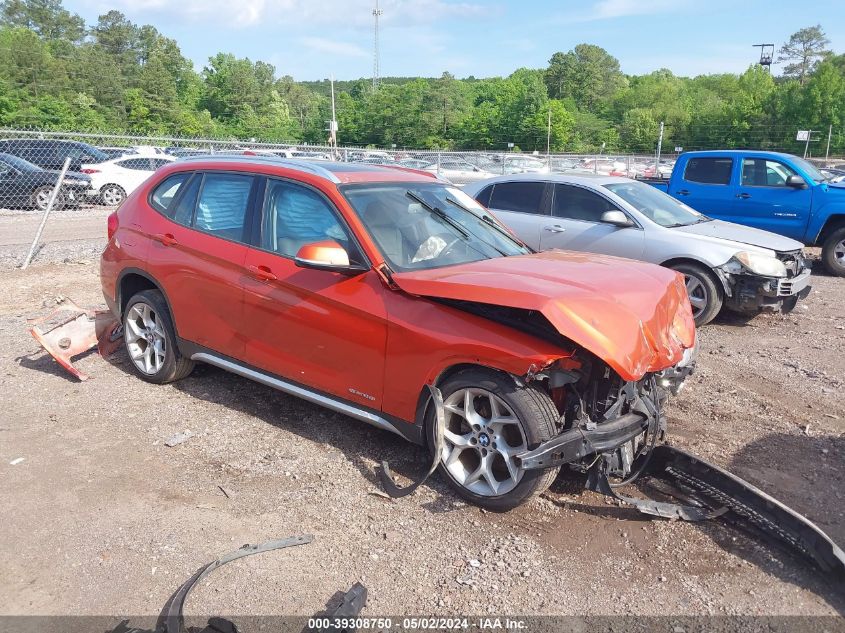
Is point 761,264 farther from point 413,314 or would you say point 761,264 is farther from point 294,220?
point 294,220

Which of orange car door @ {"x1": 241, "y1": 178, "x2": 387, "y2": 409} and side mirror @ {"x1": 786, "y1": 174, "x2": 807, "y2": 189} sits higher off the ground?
side mirror @ {"x1": 786, "y1": 174, "x2": 807, "y2": 189}

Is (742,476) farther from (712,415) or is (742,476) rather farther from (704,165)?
(704,165)

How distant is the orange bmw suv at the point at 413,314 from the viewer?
3.32 m

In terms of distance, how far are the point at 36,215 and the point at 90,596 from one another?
15363 mm

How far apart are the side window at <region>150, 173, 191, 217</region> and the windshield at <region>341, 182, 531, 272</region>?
1.66 metres

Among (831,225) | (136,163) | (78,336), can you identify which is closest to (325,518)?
(78,336)

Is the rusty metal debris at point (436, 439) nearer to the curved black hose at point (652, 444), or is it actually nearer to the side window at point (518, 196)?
the curved black hose at point (652, 444)

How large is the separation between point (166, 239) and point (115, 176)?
1492cm

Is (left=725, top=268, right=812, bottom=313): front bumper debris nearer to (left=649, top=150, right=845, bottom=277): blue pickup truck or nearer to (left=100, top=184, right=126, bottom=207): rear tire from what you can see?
(left=649, top=150, right=845, bottom=277): blue pickup truck

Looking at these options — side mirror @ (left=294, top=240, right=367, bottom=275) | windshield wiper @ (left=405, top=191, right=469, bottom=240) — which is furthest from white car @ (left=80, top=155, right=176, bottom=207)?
side mirror @ (left=294, top=240, right=367, bottom=275)

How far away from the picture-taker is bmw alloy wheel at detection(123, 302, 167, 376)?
5199 millimetres

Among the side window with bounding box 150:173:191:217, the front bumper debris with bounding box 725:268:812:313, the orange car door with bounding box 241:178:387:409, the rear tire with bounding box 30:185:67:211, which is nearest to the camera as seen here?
the orange car door with bounding box 241:178:387:409

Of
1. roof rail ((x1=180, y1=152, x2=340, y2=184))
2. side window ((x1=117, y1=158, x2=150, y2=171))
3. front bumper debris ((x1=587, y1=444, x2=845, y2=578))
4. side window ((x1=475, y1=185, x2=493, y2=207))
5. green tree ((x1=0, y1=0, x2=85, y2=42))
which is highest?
green tree ((x1=0, y1=0, x2=85, y2=42))

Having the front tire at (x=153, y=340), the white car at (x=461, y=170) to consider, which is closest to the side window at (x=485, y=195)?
the front tire at (x=153, y=340)
